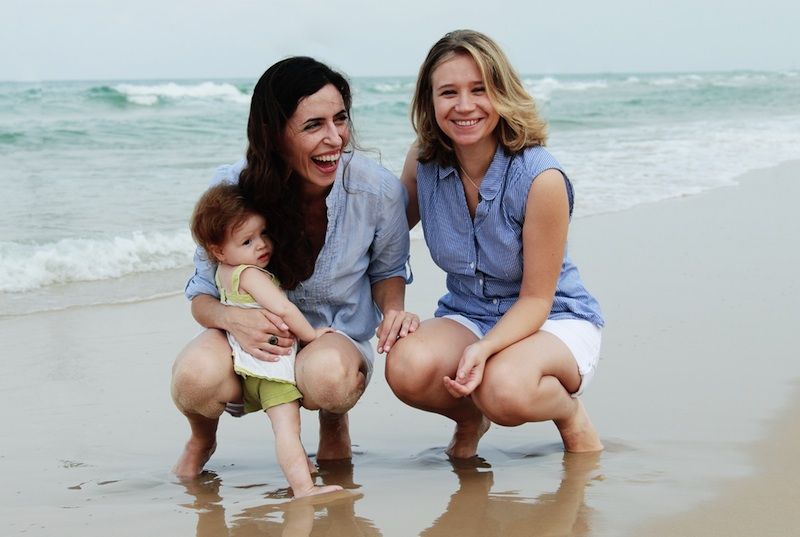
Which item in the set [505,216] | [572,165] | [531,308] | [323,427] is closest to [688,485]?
[531,308]

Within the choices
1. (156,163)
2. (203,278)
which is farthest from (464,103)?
(156,163)

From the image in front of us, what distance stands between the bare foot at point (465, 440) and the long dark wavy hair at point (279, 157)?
2.38ft

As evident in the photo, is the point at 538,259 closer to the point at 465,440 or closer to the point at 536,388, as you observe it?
the point at 536,388

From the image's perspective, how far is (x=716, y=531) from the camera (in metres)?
2.49

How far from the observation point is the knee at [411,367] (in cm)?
312

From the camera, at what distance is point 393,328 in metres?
3.20

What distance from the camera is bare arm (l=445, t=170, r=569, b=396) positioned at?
10.1ft

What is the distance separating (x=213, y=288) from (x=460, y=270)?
801mm

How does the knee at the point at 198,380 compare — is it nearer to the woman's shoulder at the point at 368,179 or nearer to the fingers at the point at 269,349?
the fingers at the point at 269,349

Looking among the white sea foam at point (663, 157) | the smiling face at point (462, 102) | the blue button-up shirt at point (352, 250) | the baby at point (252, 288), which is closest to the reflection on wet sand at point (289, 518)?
the baby at point (252, 288)

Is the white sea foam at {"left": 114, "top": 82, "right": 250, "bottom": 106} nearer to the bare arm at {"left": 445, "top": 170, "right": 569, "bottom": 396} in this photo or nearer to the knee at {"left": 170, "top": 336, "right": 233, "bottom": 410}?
the knee at {"left": 170, "top": 336, "right": 233, "bottom": 410}

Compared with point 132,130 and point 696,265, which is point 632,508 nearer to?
point 696,265

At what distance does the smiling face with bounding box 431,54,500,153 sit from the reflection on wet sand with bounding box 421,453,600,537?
1.06 meters

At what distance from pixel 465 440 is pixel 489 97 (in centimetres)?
109
